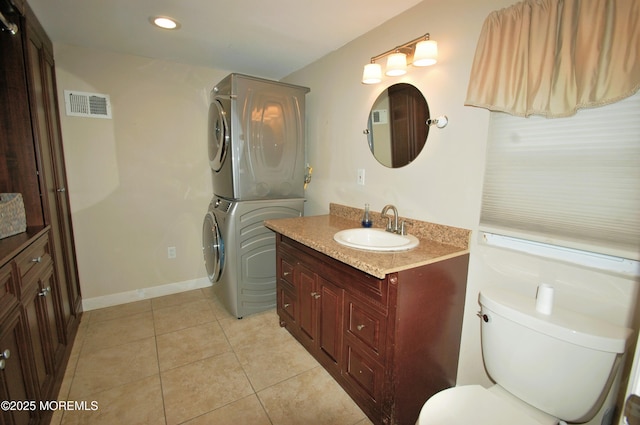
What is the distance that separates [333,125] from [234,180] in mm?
924

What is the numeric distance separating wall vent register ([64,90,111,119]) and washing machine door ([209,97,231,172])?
87 centimetres

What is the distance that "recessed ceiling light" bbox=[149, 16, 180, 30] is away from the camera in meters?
1.81

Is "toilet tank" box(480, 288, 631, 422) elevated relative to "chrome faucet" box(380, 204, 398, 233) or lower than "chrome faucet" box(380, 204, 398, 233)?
lower

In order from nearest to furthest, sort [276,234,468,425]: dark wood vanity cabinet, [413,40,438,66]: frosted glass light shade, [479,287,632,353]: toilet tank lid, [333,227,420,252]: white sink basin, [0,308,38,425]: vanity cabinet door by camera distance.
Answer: [479,287,632,353]: toilet tank lid
[0,308,38,425]: vanity cabinet door
[276,234,468,425]: dark wood vanity cabinet
[413,40,438,66]: frosted glass light shade
[333,227,420,252]: white sink basin

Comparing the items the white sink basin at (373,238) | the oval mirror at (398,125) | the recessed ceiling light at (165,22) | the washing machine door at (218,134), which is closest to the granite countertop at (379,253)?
the white sink basin at (373,238)

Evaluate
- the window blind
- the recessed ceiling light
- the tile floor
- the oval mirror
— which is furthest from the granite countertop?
the recessed ceiling light

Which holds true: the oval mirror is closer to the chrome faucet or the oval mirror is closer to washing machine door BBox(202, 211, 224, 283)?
the chrome faucet

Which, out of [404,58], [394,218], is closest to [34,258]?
[394,218]

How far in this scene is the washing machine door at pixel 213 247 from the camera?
2.38 metres

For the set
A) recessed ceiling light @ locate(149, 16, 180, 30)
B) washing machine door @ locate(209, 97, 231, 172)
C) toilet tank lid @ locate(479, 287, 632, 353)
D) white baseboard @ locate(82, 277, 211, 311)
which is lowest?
white baseboard @ locate(82, 277, 211, 311)

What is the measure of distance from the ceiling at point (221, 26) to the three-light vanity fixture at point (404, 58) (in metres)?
0.23

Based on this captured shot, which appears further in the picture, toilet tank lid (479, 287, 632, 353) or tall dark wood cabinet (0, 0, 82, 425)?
tall dark wood cabinet (0, 0, 82, 425)

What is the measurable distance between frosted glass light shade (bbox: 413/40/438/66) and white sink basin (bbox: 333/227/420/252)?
3.09 ft

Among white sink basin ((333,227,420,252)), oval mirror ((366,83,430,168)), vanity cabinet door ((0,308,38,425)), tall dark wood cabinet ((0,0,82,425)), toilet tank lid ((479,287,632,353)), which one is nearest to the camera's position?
toilet tank lid ((479,287,632,353))
